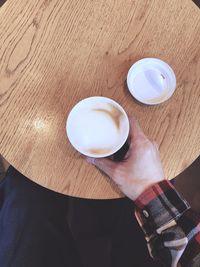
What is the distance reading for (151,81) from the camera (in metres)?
0.78

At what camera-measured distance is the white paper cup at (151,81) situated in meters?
0.78

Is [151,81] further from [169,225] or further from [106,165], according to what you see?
[169,225]

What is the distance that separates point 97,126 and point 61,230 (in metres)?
0.34

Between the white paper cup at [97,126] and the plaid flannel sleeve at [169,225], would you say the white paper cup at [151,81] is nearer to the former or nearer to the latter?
the white paper cup at [97,126]

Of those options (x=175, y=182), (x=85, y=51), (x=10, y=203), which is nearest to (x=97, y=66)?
(x=85, y=51)

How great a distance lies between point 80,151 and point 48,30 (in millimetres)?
321

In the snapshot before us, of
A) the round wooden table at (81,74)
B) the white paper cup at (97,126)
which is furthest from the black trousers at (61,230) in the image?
the white paper cup at (97,126)

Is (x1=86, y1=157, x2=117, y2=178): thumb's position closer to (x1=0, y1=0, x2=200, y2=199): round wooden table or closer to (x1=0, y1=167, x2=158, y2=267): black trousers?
(x1=0, y1=0, x2=200, y2=199): round wooden table

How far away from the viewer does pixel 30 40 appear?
81cm

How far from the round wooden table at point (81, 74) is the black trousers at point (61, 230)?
154 millimetres

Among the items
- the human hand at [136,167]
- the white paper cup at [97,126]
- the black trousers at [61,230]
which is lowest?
Result: the black trousers at [61,230]

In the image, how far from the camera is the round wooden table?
2.52ft

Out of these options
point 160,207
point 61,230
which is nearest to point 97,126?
point 160,207

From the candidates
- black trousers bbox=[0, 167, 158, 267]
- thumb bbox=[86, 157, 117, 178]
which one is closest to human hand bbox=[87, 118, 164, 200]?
thumb bbox=[86, 157, 117, 178]
